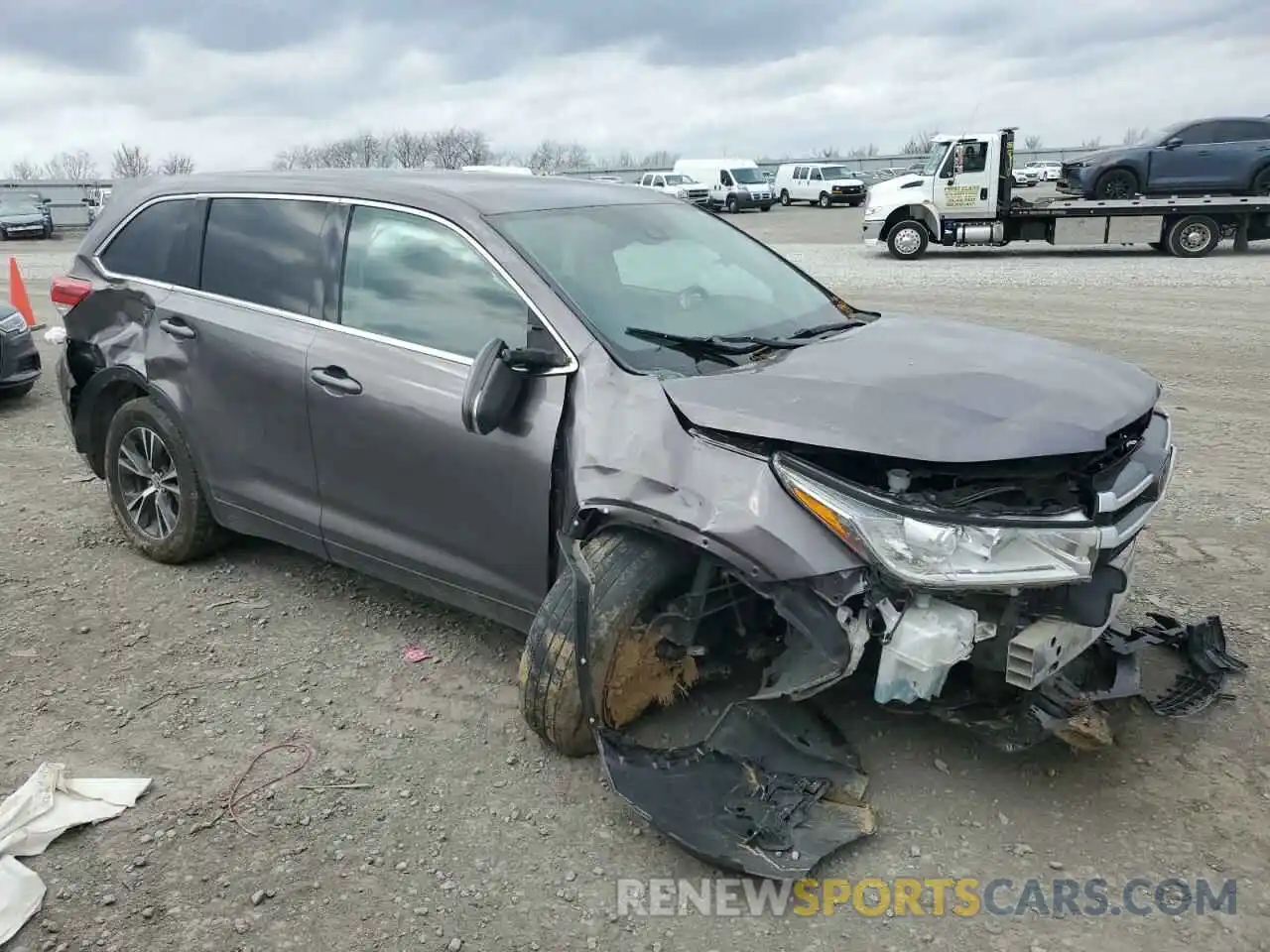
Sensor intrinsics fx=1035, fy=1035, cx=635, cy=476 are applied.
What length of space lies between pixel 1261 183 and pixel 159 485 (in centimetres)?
2125

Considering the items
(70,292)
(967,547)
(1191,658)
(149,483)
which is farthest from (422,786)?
(70,292)

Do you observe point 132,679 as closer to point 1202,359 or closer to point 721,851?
point 721,851

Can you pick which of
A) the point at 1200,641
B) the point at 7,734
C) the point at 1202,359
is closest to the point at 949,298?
the point at 1202,359

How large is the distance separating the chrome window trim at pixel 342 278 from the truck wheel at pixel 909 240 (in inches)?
722

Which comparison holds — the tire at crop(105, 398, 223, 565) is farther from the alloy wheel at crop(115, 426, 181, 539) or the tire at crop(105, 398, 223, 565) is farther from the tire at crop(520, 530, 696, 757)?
the tire at crop(520, 530, 696, 757)

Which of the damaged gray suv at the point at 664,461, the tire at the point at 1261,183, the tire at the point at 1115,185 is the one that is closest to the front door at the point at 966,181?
the tire at the point at 1115,185

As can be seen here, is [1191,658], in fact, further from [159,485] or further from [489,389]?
[159,485]

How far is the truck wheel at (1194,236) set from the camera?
1939cm

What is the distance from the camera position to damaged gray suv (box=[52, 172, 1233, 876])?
109 inches

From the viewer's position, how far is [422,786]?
3.23 m

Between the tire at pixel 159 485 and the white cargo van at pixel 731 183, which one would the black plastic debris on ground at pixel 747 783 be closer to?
the tire at pixel 159 485

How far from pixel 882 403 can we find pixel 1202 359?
787 centimetres

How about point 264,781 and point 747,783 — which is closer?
point 747,783

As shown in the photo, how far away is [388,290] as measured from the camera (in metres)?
3.85
